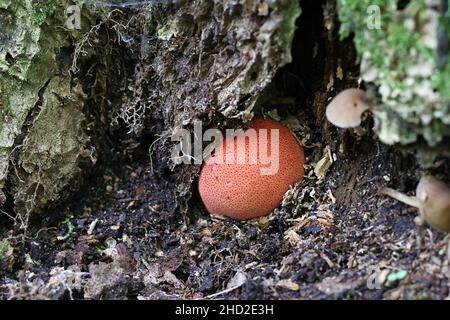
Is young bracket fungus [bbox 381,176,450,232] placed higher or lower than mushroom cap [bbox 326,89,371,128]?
lower

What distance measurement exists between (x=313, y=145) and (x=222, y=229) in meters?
0.61

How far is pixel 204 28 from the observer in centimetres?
235

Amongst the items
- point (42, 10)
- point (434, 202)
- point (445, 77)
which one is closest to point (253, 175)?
point (434, 202)

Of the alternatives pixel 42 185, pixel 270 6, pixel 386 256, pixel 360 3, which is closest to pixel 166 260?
pixel 42 185

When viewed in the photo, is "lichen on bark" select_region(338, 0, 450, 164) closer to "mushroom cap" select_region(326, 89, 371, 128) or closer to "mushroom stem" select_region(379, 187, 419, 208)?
"mushroom cap" select_region(326, 89, 371, 128)

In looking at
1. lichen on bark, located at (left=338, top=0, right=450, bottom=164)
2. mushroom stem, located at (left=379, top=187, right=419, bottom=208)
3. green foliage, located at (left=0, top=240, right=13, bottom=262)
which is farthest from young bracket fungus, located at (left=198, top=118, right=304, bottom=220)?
green foliage, located at (left=0, top=240, right=13, bottom=262)

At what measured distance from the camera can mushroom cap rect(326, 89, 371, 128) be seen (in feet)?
6.42

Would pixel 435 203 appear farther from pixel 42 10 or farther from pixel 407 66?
pixel 42 10

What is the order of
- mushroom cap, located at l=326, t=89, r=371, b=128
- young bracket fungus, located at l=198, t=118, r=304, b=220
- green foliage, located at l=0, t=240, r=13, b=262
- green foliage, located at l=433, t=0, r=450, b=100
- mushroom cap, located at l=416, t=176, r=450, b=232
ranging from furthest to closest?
young bracket fungus, located at l=198, t=118, r=304, b=220 → green foliage, located at l=0, t=240, r=13, b=262 → mushroom cap, located at l=326, t=89, r=371, b=128 → mushroom cap, located at l=416, t=176, r=450, b=232 → green foliage, located at l=433, t=0, r=450, b=100

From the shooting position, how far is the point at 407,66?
1.74 metres

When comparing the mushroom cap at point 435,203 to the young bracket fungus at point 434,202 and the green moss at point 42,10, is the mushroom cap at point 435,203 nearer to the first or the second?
the young bracket fungus at point 434,202

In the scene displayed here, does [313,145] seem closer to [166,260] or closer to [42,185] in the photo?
[166,260]

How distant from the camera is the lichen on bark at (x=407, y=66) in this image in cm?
168

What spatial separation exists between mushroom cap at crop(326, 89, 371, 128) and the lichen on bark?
0.27 ft
